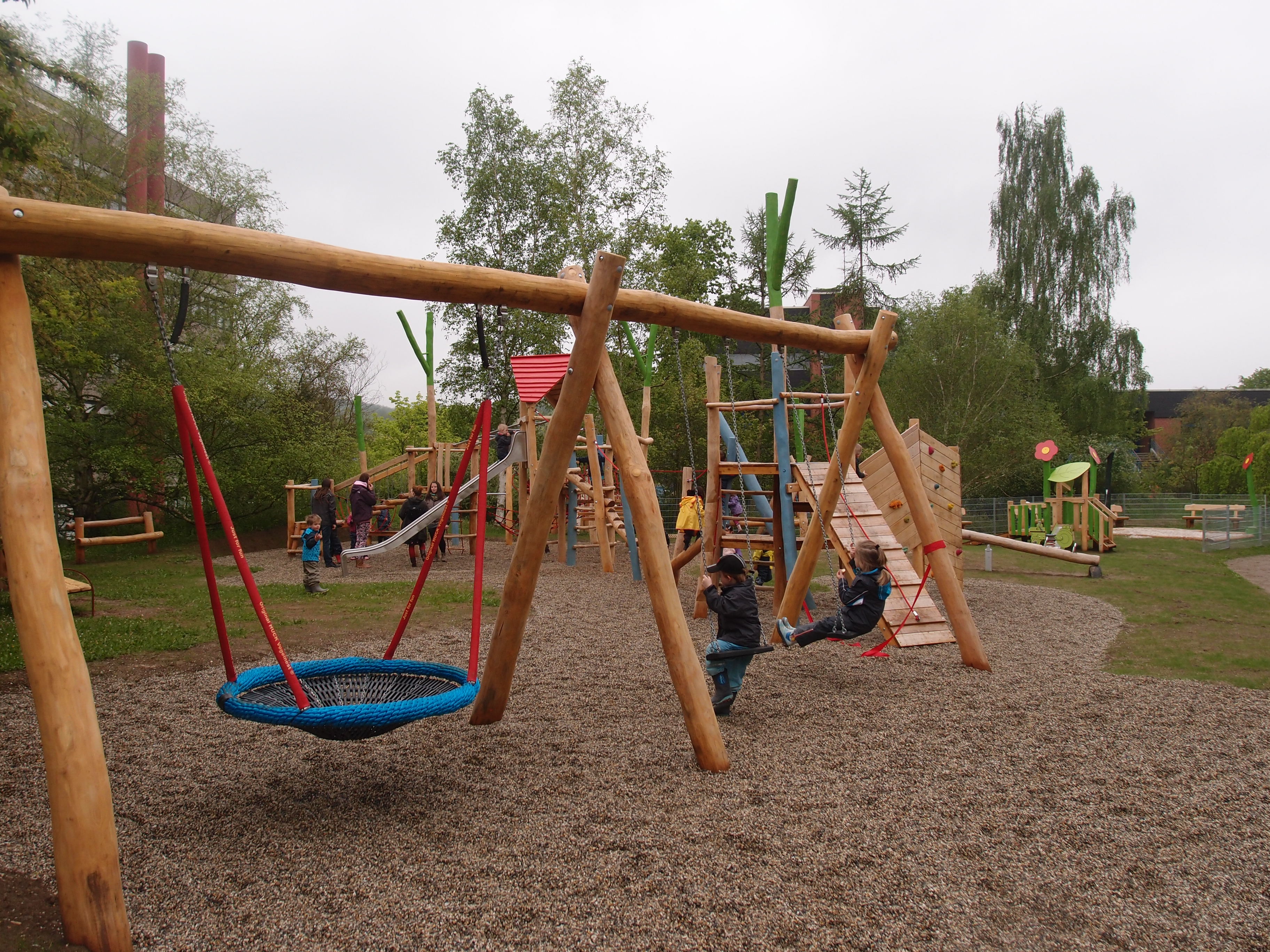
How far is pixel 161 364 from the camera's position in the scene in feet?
56.1

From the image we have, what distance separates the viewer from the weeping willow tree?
101ft

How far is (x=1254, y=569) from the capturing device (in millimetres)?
14258

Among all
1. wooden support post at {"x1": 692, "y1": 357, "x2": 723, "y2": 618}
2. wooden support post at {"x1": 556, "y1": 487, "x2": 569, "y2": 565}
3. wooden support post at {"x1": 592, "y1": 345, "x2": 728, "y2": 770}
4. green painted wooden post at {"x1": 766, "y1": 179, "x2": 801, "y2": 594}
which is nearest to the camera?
wooden support post at {"x1": 592, "y1": 345, "x2": 728, "y2": 770}

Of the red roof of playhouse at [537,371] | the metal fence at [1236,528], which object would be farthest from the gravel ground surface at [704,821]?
the metal fence at [1236,528]

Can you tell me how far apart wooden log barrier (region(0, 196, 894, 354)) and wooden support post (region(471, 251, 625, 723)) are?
19 cm

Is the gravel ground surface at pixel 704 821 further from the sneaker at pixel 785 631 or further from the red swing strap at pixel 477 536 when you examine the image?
the red swing strap at pixel 477 536

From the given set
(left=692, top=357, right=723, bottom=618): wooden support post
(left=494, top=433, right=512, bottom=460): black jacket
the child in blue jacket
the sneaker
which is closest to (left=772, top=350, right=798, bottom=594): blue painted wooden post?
(left=692, top=357, right=723, bottom=618): wooden support post

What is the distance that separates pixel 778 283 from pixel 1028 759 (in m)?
4.65

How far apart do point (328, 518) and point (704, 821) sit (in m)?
11.7

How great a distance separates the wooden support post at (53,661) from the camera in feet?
8.79

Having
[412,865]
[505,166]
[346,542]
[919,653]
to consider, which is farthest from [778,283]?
[505,166]

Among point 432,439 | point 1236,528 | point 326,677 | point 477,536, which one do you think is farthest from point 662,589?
point 1236,528

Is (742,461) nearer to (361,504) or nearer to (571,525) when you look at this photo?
(571,525)

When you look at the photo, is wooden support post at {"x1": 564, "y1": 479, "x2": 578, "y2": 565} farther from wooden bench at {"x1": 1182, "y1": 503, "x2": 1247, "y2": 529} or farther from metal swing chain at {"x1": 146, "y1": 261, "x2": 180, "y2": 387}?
wooden bench at {"x1": 1182, "y1": 503, "x2": 1247, "y2": 529}
